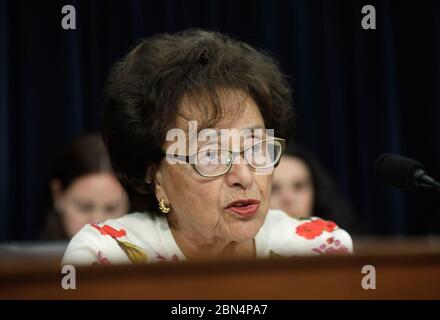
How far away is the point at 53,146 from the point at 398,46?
145 centimetres

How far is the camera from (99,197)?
2.22 meters

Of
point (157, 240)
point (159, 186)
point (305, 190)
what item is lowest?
point (305, 190)

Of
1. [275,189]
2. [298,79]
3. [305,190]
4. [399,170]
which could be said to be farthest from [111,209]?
[399,170]

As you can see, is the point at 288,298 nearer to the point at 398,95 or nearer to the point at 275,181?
the point at 275,181

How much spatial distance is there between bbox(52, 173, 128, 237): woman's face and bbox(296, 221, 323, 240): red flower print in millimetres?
892

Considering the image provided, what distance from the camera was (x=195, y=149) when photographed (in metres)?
1.23

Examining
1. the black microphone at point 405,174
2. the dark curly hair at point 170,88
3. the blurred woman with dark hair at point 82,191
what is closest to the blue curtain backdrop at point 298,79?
the blurred woman with dark hair at point 82,191

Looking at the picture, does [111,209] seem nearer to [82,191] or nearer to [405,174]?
[82,191]

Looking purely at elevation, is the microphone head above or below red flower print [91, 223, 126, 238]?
above

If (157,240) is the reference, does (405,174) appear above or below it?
above

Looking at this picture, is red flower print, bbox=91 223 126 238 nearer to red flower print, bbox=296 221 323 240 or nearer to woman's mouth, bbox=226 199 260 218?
woman's mouth, bbox=226 199 260 218

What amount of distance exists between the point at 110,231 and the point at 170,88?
0.29m

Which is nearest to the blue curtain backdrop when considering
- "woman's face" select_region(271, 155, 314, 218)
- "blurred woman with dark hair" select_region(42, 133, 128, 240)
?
"blurred woman with dark hair" select_region(42, 133, 128, 240)

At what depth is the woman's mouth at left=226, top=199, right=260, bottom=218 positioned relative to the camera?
122 centimetres
